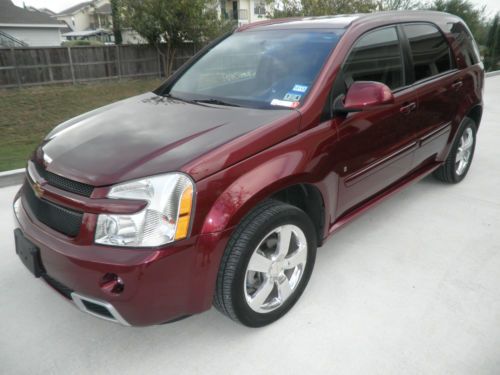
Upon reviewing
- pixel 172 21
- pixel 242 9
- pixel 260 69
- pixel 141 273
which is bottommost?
pixel 141 273

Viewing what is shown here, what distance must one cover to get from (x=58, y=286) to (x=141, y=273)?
58 centimetres

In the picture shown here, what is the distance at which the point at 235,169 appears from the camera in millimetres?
1993

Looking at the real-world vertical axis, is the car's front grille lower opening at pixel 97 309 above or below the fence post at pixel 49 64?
below

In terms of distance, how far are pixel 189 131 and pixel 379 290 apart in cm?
156

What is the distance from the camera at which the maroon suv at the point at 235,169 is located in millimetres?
1848

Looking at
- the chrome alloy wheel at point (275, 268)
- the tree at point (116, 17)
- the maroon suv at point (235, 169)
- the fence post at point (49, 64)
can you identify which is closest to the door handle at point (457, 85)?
the maroon suv at point (235, 169)

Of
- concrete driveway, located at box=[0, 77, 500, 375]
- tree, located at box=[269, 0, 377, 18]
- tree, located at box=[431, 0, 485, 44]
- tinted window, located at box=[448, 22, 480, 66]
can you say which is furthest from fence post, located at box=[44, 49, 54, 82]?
tree, located at box=[431, 0, 485, 44]

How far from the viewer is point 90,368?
6.93 feet

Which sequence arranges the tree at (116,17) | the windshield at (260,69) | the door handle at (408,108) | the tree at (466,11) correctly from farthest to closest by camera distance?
1. the tree at (466,11)
2. the tree at (116,17)
3. the door handle at (408,108)
4. the windshield at (260,69)

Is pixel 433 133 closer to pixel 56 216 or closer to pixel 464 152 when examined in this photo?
pixel 464 152

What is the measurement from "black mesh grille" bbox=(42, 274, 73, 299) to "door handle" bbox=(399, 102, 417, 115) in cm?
245

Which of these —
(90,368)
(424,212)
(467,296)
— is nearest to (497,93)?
(424,212)

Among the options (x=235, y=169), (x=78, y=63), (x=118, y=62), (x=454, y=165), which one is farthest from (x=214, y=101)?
(x=118, y=62)

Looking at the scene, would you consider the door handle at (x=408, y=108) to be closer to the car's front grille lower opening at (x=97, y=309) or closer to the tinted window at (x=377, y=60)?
the tinted window at (x=377, y=60)
